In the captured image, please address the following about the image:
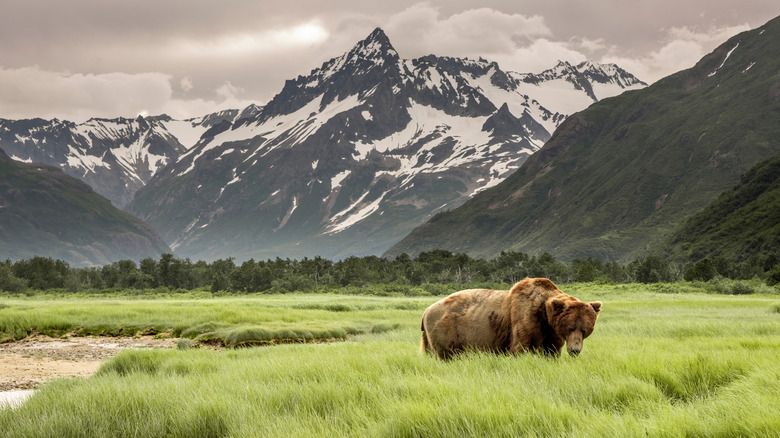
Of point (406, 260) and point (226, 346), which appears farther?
point (406, 260)

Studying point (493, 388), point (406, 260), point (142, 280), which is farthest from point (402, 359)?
point (406, 260)

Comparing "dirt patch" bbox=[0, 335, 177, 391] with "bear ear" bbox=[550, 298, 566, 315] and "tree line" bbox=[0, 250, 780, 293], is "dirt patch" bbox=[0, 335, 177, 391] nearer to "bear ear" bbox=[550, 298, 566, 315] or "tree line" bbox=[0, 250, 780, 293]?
"bear ear" bbox=[550, 298, 566, 315]

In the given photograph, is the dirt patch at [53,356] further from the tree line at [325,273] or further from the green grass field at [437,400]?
the tree line at [325,273]

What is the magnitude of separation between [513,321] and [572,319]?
1377 millimetres

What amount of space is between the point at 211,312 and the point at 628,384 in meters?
29.5

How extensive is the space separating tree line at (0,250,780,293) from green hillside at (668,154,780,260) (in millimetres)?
50431

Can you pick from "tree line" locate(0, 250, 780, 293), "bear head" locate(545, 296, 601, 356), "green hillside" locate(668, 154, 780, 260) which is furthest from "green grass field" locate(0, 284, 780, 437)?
"green hillside" locate(668, 154, 780, 260)

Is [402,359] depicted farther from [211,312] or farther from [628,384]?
[211,312]

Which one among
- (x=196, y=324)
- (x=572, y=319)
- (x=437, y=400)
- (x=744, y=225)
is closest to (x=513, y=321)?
(x=572, y=319)

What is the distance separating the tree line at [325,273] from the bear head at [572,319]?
77.5 m

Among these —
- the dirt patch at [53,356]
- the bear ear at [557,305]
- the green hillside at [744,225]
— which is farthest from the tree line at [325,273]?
the bear ear at [557,305]

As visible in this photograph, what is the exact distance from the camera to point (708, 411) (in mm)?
5832

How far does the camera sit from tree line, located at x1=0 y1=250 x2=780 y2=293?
91938 millimetres

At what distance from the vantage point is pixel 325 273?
11212 centimetres
